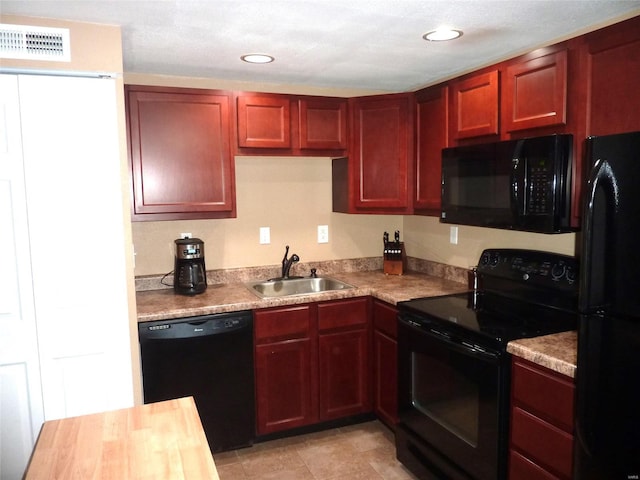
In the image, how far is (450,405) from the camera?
2.25m

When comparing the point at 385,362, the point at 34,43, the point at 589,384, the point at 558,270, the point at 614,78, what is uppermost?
the point at 34,43

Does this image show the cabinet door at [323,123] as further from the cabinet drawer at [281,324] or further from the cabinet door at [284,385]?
the cabinet door at [284,385]

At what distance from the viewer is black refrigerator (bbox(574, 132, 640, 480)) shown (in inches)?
55.2

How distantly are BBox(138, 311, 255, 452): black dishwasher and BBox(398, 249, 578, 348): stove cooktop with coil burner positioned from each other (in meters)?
0.94

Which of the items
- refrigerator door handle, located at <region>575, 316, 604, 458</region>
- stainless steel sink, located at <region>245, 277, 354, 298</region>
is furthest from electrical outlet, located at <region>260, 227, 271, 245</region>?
refrigerator door handle, located at <region>575, 316, 604, 458</region>

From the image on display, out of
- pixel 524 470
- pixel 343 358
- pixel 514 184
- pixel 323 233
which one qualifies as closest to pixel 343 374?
pixel 343 358

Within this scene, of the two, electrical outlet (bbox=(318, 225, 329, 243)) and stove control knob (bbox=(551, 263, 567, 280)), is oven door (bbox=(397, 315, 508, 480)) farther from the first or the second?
electrical outlet (bbox=(318, 225, 329, 243))

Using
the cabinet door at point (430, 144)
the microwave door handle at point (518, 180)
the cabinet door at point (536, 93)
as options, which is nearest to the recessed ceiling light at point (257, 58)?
the cabinet door at point (430, 144)

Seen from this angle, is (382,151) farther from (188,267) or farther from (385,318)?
(188,267)

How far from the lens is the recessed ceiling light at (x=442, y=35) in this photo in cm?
222

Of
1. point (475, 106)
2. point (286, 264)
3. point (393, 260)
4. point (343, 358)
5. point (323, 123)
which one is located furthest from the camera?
point (393, 260)

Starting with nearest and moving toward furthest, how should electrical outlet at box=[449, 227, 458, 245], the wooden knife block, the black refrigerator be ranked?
the black refrigerator, electrical outlet at box=[449, 227, 458, 245], the wooden knife block

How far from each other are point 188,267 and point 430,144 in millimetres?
1616

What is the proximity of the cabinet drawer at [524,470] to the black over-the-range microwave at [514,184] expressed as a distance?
92cm
